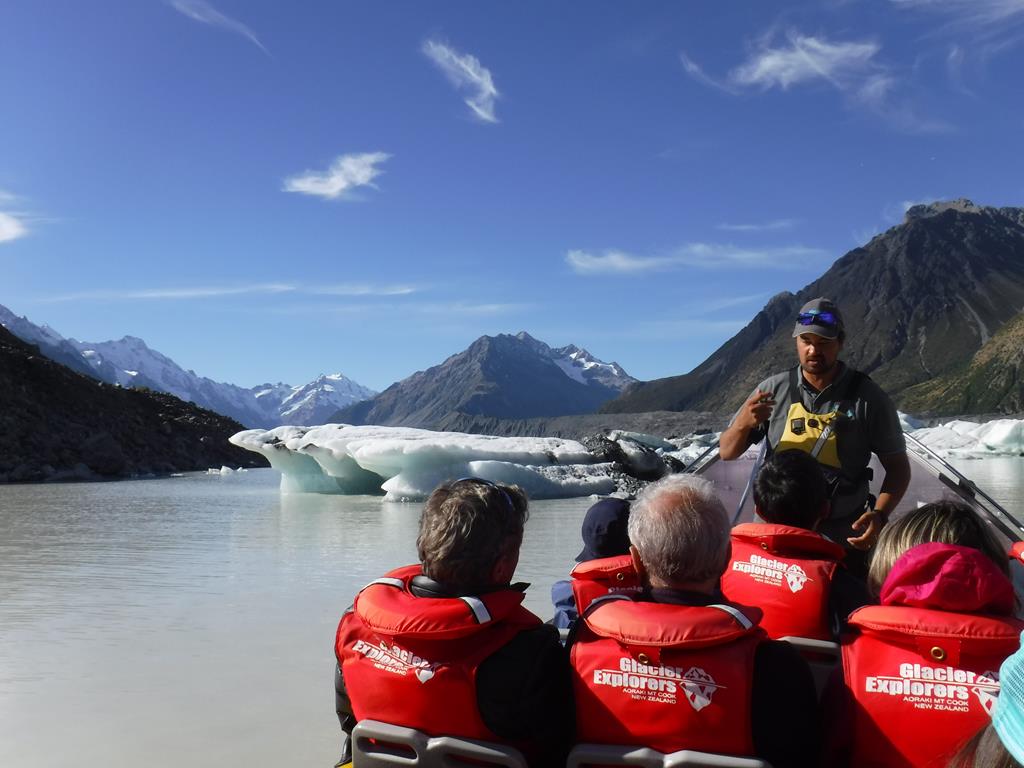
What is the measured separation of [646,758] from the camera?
1634 mm

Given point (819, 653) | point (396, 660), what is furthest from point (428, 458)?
point (396, 660)

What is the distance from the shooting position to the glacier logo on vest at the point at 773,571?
226cm

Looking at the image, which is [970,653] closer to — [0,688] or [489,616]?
[489,616]

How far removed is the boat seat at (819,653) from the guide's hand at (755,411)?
1159mm

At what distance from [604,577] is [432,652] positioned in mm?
798

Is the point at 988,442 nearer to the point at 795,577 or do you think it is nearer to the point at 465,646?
the point at 795,577

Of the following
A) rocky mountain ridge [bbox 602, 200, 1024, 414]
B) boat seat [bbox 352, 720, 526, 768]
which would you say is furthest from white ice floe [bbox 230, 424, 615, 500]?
rocky mountain ridge [bbox 602, 200, 1024, 414]

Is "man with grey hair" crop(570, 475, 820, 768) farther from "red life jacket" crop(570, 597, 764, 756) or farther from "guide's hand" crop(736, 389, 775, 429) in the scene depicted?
"guide's hand" crop(736, 389, 775, 429)

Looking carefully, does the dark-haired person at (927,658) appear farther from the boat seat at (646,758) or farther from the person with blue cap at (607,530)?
the person with blue cap at (607,530)

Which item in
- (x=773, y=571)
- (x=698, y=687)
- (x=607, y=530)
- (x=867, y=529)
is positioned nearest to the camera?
(x=698, y=687)

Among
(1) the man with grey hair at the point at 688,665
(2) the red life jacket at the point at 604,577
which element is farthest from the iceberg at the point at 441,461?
(1) the man with grey hair at the point at 688,665

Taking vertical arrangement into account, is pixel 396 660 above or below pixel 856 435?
below

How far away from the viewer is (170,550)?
8531mm

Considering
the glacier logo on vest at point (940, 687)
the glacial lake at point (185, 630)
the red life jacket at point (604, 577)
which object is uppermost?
the red life jacket at point (604, 577)
